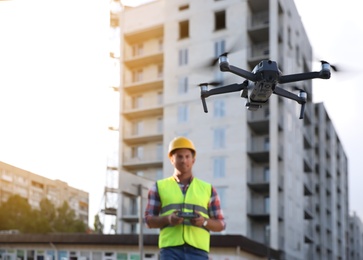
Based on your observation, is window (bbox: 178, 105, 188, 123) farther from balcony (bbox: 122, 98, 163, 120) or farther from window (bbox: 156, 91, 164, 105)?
window (bbox: 156, 91, 164, 105)

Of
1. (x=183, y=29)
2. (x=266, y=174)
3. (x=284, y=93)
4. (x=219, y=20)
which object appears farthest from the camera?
(x=183, y=29)

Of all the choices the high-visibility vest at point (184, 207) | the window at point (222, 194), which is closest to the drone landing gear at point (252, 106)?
the high-visibility vest at point (184, 207)

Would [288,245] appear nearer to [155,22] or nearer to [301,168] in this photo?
[301,168]

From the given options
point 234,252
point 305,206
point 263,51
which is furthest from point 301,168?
point 234,252

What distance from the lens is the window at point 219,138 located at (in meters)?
43.7

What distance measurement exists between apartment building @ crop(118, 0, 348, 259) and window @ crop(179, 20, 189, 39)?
0.10 m

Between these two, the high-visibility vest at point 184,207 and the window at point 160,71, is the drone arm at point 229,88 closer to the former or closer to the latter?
the high-visibility vest at point 184,207

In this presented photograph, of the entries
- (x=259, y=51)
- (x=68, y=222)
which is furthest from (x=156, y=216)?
(x=68, y=222)

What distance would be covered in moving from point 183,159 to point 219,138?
129ft

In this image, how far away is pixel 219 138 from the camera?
43781 millimetres

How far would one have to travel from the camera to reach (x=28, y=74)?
16.7ft

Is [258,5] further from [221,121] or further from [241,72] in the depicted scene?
[241,72]

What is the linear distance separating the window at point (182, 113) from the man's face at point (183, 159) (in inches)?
1614

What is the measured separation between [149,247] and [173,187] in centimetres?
2236
